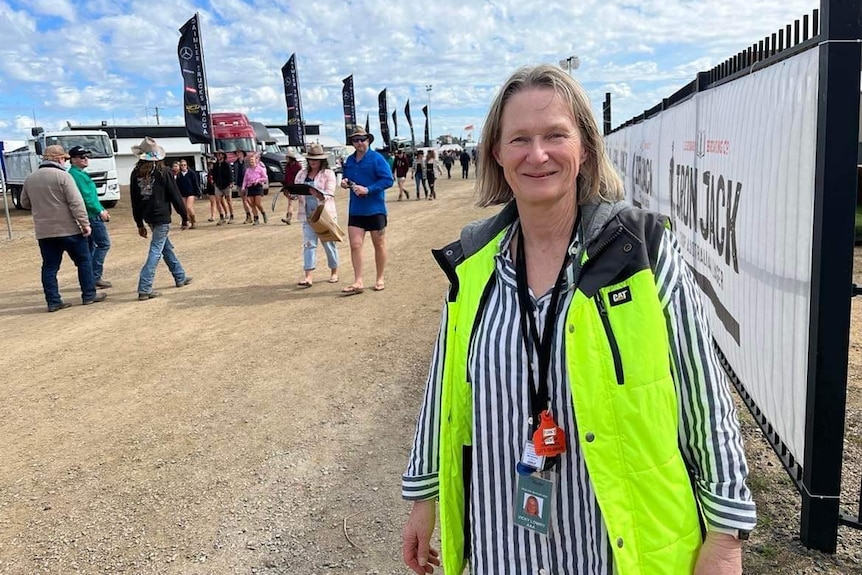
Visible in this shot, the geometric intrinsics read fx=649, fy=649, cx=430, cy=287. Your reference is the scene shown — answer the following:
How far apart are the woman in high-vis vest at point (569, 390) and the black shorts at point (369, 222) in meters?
6.21

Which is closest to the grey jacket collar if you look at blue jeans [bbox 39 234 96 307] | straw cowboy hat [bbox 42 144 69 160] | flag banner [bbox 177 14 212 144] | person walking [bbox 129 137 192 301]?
person walking [bbox 129 137 192 301]

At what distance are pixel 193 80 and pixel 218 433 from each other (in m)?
18.3

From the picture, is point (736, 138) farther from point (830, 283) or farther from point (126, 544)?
point (126, 544)

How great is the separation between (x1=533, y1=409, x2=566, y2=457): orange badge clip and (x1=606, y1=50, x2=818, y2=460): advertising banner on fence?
1633 millimetres

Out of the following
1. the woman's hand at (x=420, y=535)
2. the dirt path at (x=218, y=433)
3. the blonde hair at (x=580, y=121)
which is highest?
the blonde hair at (x=580, y=121)

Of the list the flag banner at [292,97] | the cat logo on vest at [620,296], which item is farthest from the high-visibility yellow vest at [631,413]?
the flag banner at [292,97]

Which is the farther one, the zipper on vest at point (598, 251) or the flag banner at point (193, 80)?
the flag banner at point (193, 80)

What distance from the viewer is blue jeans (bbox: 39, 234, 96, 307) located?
26.1ft

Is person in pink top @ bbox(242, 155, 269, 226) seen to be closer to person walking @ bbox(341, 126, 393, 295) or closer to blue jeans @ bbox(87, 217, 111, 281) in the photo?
blue jeans @ bbox(87, 217, 111, 281)

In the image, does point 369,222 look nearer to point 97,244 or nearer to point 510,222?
point 97,244

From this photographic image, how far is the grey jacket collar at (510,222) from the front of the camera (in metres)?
1.51

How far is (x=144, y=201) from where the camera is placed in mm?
8461

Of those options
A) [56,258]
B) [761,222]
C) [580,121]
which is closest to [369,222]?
[56,258]

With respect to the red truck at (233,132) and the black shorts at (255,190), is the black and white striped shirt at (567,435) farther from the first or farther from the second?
the red truck at (233,132)
